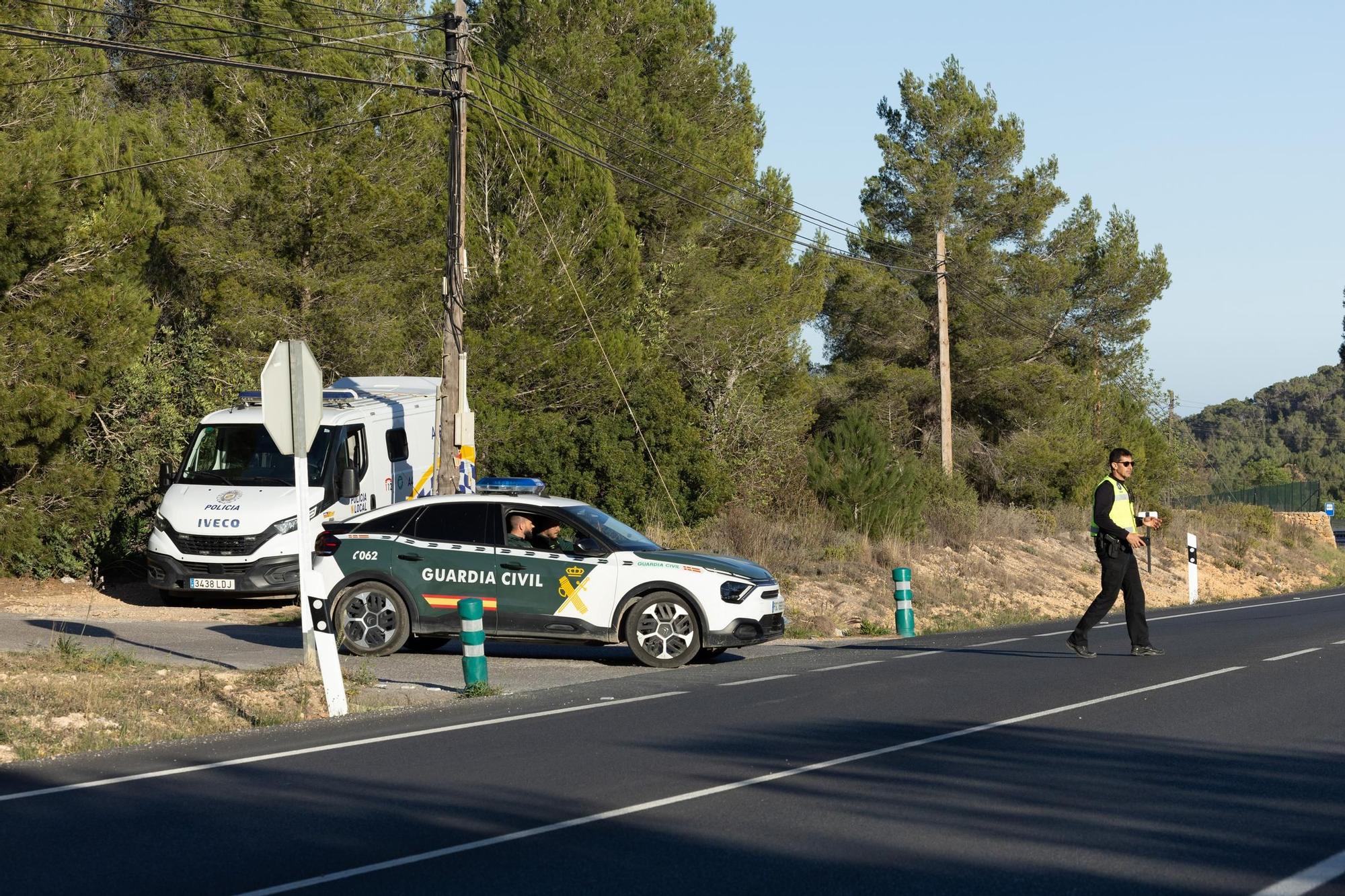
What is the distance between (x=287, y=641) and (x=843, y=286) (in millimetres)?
32861

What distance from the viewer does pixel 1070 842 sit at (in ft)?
21.2

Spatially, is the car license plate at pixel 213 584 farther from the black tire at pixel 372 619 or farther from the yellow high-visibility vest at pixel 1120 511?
the yellow high-visibility vest at pixel 1120 511

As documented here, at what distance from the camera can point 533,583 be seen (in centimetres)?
1448

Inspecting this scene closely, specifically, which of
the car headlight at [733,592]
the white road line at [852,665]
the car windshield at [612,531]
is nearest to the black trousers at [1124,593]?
the white road line at [852,665]

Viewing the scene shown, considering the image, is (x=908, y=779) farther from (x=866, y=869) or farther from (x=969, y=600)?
(x=969, y=600)

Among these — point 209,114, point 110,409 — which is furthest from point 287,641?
point 209,114

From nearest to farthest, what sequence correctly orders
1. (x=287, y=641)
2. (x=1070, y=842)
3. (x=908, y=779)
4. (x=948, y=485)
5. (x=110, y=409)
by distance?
(x=1070, y=842)
(x=908, y=779)
(x=287, y=641)
(x=110, y=409)
(x=948, y=485)

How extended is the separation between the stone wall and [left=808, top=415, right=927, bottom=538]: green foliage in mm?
31067

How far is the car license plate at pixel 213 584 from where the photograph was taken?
1972 centimetres

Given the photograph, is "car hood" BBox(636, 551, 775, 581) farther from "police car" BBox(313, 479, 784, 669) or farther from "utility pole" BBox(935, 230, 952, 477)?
"utility pole" BBox(935, 230, 952, 477)

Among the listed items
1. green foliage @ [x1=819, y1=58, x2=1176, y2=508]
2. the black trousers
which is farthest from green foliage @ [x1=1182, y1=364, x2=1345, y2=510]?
the black trousers

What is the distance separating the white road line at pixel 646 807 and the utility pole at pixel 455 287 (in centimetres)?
1145

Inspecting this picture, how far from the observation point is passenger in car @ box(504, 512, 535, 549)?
14.6 meters

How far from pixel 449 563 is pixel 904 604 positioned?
271 inches
